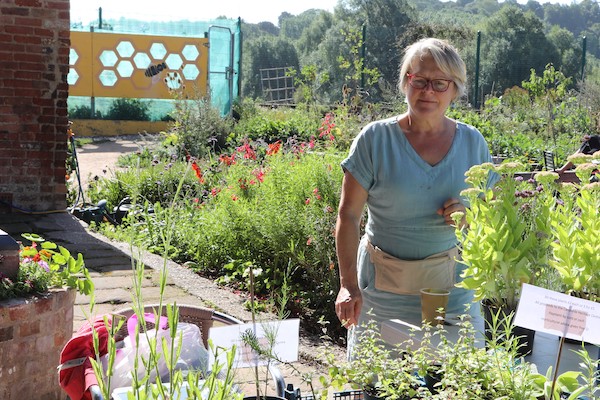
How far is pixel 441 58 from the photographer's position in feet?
8.84

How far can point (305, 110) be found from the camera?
1509 centimetres

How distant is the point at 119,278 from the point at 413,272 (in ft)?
10.7

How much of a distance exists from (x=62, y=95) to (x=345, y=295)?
17.5ft

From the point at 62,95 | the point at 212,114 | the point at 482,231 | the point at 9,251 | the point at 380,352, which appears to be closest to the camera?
the point at 380,352

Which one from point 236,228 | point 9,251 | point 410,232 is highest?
point 410,232

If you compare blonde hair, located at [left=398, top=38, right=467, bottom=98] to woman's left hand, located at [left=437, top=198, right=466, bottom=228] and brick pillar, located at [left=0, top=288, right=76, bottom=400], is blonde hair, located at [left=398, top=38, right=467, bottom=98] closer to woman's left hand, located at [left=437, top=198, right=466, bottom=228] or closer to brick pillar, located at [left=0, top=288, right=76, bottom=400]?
woman's left hand, located at [left=437, top=198, right=466, bottom=228]

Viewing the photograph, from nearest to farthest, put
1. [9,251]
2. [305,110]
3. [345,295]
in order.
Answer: [345,295] → [9,251] → [305,110]

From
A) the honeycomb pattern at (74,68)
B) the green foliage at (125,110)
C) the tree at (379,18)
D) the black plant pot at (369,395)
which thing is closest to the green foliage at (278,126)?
the green foliage at (125,110)

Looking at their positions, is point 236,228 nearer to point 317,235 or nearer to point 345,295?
point 317,235

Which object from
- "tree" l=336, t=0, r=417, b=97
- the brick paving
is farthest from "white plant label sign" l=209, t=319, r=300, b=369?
"tree" l=336, t=0, r=417, b=97

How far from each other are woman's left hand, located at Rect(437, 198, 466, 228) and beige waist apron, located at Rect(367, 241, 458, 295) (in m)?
0.14

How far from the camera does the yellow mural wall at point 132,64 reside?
59.1 ft

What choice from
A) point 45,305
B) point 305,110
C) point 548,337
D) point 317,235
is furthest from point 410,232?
point 305,110

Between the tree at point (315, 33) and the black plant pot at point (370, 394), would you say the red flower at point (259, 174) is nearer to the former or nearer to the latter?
the black plant pot at point (370, 394)
